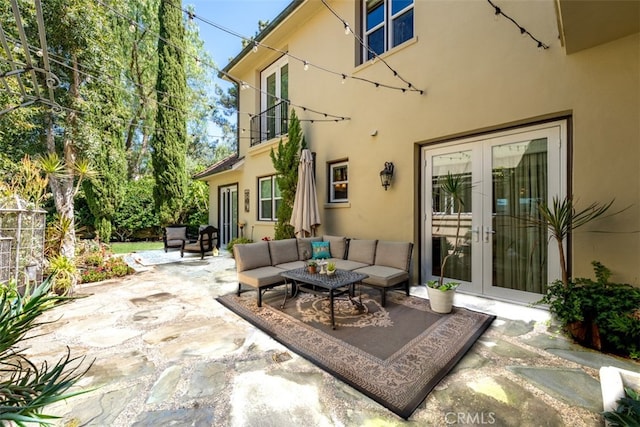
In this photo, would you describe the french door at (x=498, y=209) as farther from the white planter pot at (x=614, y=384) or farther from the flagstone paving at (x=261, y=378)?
the white planter pot at (x=614, y=384)

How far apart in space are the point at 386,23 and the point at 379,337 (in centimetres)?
689

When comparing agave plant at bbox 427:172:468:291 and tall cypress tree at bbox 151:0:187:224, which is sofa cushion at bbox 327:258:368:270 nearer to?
agave plant at bbox 427:172:468:291

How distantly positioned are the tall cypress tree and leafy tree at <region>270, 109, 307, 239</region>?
7708 millimetres

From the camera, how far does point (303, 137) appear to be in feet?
26.8

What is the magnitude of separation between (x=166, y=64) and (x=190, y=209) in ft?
23.6

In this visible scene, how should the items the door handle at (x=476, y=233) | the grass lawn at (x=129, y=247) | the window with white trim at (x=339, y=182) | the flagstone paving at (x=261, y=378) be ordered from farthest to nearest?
1. the grass lawn at (x=129, y=247)
2. the window with white trim at (x=339, y=182)
3. the door handle at (x=476, y=233)
4. the flagstone paving at (x=261, y=378)

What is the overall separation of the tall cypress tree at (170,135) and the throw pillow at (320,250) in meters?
9.62

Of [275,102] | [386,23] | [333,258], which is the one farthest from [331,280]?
[275,102]

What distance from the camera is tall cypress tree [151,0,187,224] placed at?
12562 mm

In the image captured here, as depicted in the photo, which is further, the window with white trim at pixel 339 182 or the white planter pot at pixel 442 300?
the window with white trim at pixel 339 182

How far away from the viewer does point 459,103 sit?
5301 mm

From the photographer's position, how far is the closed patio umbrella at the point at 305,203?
7152 millimetres

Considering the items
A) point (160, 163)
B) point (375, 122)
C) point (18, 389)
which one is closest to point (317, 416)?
point (18, 389)

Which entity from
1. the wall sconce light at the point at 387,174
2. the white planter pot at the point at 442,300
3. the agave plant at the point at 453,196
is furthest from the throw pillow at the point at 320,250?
the white planter pot at the point at 442,300
